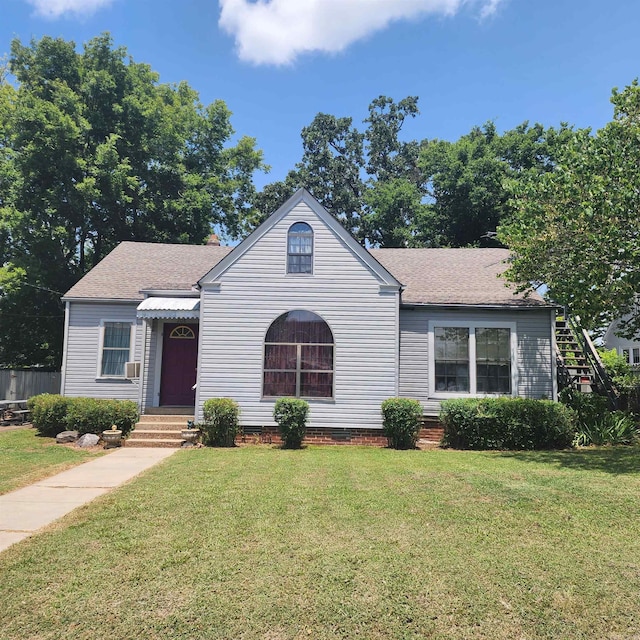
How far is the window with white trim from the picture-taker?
1520 cm

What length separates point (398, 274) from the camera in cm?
1605

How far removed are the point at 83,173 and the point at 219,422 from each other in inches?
793

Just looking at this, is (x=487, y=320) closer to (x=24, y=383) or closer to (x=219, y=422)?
(x=219, y=422)

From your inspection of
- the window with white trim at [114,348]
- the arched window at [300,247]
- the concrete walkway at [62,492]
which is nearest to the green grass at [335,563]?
the concrete walkway at [62,492]

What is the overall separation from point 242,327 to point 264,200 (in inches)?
1046

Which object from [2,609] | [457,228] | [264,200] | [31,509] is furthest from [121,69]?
[2,609]

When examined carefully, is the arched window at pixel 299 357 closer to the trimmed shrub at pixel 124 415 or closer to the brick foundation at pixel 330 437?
the brick foundation at pixel 330 437

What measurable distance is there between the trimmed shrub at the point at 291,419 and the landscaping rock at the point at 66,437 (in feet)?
16.8

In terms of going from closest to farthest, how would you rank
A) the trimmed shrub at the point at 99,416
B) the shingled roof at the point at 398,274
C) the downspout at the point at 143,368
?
the trimmed shrub at the point at 99,416 < the shingled roof at the point at 398,274 < the downspout at the point at 143,368

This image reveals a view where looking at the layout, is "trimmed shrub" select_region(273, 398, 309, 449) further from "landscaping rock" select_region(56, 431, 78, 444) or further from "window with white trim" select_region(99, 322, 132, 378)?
"window with white trim" select_region(99, 322, 132, 378)

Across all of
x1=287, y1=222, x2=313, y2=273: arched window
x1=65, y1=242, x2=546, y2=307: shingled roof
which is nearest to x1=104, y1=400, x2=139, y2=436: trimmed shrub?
x1=65, y1=242, x2=546, y2=307: shingled roof

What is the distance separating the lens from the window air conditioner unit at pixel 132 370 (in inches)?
571

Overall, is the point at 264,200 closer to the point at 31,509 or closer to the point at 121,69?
the point at 121,69

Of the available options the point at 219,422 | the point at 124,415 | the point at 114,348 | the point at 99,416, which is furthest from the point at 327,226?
the point at 99,416
